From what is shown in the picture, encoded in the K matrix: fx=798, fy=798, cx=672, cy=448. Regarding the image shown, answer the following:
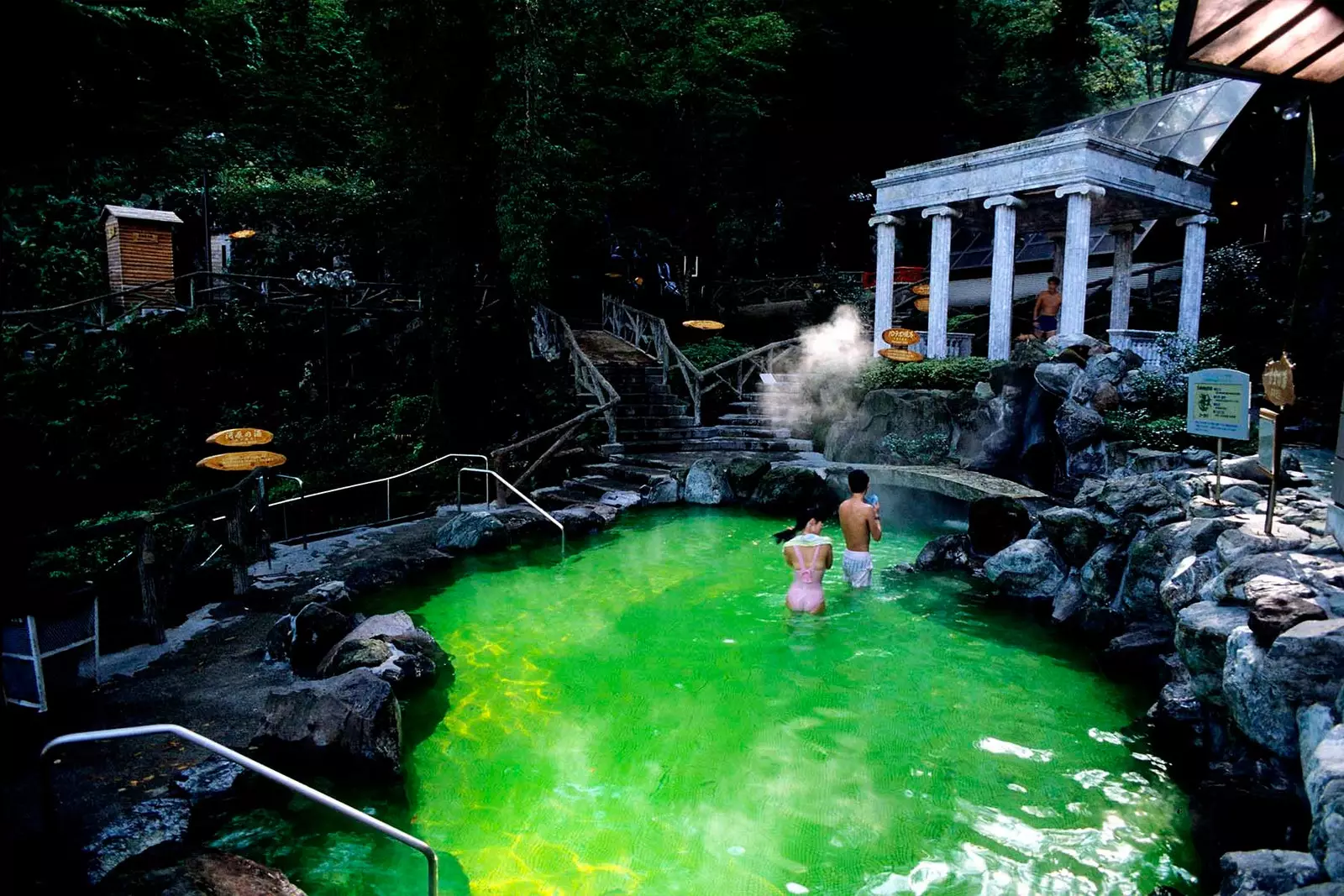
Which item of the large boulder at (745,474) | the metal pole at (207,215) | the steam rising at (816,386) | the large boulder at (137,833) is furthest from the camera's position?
the metal pole at (207,215)

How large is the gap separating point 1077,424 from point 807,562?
6769mm

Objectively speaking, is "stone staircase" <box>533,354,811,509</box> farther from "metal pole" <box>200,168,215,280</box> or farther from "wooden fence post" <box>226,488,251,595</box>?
"metal pole" <box>200,168,215,280</box>

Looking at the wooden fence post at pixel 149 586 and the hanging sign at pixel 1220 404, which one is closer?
the wooden fence post at pixel 149 586

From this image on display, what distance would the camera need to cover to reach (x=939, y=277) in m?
19.5

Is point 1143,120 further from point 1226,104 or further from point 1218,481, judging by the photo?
point 1218,481

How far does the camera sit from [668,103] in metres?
24.8

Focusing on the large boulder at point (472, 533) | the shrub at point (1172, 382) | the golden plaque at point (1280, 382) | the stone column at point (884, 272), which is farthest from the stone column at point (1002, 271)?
the golden plaque at point (1280, 382)

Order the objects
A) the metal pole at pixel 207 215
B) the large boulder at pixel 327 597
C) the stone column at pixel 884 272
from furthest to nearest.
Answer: the metal pole at pixel 207 215, the stone column at pixel 884 272, the large boulder at pixel 327 597

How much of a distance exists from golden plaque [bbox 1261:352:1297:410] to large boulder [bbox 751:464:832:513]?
887 cm

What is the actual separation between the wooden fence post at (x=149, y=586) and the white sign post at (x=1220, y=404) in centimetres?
957

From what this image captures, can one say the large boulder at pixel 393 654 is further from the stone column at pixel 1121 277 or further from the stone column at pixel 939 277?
the stone column at pixel 1121 277

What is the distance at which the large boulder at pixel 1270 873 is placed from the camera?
153 inches

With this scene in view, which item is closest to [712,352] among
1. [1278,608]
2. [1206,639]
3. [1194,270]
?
[1194,270]

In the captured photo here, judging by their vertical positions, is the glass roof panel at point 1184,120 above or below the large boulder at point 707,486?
above
